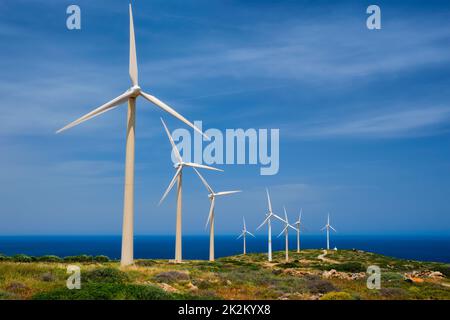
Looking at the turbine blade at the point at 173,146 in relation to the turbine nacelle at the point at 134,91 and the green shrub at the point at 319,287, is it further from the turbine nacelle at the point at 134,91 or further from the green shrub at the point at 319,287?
the green shrub at the point at 319,287

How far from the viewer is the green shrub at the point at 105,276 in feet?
91.3

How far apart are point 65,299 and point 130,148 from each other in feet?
69.2

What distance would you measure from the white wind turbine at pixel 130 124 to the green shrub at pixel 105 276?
900 cm

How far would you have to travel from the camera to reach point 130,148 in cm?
3972

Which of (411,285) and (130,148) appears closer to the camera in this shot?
(411,285)

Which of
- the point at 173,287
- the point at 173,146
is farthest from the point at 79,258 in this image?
the point at 173,287

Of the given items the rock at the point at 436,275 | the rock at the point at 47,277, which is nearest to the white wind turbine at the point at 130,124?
the rock at the point at 47,277

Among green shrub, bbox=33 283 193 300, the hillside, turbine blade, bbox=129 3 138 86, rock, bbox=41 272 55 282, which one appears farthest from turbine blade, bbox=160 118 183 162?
green shrub, bbox=33 283 193 300

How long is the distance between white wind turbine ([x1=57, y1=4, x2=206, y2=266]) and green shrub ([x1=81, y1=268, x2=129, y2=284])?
900 centimetres

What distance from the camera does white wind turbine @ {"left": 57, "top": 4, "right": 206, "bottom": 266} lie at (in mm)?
38906

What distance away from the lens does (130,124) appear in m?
40.6
